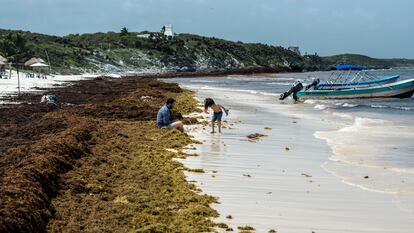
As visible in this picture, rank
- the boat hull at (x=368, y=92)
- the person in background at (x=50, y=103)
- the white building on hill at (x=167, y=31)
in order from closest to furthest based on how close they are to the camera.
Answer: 1. the person in background at (x=50, y=103)
2. the boat hull at (x=368, y=92)
3. the white building on hill at (x=167, y=31)

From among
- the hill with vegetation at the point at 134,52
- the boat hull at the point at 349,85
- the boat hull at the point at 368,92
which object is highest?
the hill with vegetation at the point at 134,52

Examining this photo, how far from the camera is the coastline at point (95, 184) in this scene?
6922 millimetres

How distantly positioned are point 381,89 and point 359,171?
30.3m

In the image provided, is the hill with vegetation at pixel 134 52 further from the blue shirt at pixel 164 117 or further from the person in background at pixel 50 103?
the blue shirt at pixel 164 117

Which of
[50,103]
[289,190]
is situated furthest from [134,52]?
[289,190]

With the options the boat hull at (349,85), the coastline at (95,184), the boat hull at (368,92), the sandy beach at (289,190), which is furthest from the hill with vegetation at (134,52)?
the sandy beach at (289,190)

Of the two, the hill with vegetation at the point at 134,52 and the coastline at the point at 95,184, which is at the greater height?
the hill with vegetation at the point at 134,52

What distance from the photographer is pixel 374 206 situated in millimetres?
8477

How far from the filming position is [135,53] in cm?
12488

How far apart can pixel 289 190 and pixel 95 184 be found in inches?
130

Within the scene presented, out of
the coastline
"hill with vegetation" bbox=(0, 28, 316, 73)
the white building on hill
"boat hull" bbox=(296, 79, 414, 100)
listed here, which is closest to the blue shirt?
the coastline

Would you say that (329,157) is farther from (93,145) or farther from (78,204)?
(78,204)

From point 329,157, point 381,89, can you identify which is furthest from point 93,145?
point 381,89

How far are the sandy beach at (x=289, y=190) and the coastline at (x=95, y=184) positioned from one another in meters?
0.57
